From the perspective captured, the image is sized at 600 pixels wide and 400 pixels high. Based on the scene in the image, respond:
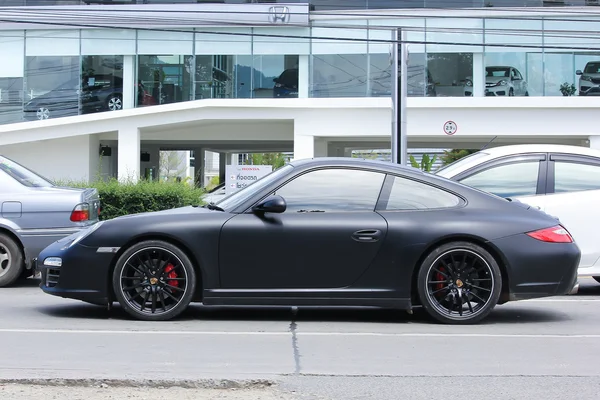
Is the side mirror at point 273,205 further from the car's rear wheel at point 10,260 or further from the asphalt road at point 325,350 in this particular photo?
the car's rear wheel at point 10,260

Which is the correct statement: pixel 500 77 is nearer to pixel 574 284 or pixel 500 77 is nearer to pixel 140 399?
pixel 574 284

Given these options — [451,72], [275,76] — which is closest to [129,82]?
[275,76]

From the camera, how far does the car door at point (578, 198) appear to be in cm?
894

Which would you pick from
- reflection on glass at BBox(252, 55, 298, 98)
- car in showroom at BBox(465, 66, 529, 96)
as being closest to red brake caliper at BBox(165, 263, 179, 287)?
reflection on glass at BBox(252, 55, 298, 98)

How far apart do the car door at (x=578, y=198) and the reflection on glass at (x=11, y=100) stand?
2382 centimetres

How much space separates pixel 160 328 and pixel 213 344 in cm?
75

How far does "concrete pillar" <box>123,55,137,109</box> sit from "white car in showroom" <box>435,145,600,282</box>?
68.1 feet

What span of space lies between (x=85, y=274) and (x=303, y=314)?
2120 mm

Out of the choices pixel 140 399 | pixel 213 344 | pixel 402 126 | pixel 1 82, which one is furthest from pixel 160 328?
pixel 1 82

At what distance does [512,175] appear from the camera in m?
9.23

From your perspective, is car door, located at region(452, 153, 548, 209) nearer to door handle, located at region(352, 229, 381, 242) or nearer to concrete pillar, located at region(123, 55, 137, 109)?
door handle, located at region(352, 229, 381, 242)

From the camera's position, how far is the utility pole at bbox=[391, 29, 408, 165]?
2080 cm

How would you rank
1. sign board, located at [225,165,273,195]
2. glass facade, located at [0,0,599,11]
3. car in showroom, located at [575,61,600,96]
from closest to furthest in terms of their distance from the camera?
1. sign board, located at [225,165,273,195]
2. car in showroom, located at [575,61,600,96]
3. glass facade, located at [0,0,599,11]

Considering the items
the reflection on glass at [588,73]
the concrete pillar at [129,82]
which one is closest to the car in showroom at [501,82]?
the reflection on glass at [588,73]
